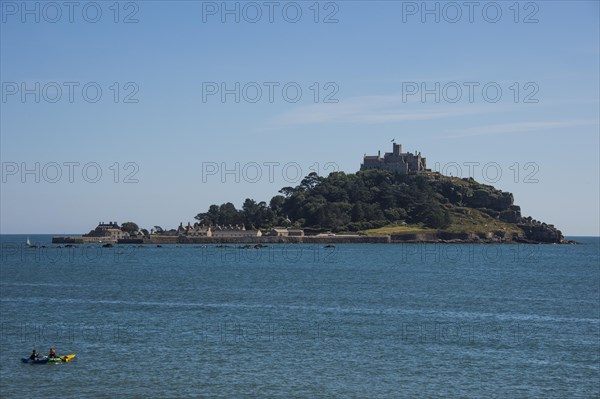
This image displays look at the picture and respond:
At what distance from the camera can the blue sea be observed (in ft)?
134

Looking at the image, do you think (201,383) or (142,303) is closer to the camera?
(201,383)

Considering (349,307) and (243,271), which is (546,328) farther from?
(243,271)

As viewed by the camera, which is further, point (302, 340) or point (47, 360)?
point (302, 340)

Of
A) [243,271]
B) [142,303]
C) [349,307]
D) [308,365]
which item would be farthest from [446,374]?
[243,271]

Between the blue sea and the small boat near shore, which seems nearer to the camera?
the blue sea

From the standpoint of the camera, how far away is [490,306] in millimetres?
75750

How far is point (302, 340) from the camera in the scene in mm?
53094

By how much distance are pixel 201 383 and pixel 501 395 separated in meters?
14.9

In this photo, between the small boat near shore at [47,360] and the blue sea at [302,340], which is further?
the small boat near shore at [47,360]

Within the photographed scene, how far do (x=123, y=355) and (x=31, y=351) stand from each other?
5839 mm

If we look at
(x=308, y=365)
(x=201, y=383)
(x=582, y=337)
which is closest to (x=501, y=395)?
(x=308, y=365)

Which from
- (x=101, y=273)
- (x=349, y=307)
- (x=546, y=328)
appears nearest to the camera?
(x=546, y=328)

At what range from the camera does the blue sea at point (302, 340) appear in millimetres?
40719

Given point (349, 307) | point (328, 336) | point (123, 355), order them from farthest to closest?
point (349, 307)
point (328, 336)
point (123, 355)
